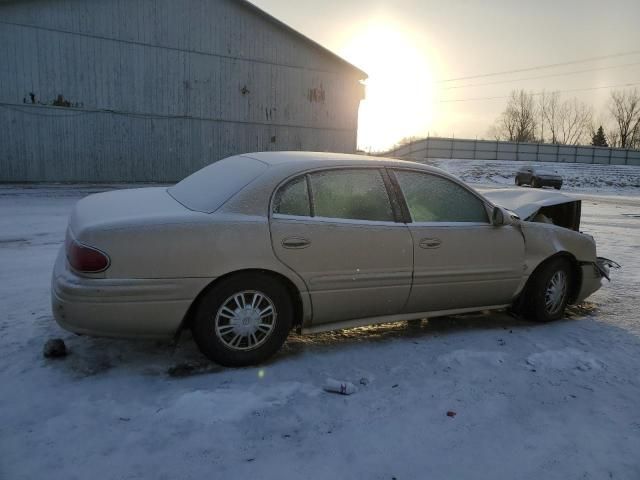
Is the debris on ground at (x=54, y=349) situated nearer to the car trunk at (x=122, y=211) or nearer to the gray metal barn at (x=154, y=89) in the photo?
the car trunk at (x=122, y=211)

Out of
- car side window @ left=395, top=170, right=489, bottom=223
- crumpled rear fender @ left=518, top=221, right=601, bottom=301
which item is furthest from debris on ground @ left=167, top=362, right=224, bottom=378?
crumpled rear fender @ left=518, top=221, right=601, bottom=301

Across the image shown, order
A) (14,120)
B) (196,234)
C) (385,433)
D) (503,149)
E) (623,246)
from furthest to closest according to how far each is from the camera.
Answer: (503,149), (14,120), (623,246), (196,234), (385,433)

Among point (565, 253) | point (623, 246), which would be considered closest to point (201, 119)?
point (623, 246)

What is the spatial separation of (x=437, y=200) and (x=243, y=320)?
186 cm

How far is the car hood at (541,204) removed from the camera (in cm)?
525

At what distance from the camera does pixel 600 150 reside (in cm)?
5212

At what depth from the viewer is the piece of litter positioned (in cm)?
328

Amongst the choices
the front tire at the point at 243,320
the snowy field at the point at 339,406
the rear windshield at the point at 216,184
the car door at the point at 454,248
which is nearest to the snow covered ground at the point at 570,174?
the car door at the point at 454,248

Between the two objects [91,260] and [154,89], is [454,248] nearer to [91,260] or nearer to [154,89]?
[91,260]

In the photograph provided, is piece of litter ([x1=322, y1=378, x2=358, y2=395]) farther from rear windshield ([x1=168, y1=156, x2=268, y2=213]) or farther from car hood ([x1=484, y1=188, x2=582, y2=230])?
car hood ([x1=484, y1=188, x2=582, y2=230])

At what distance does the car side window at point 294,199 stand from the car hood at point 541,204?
2.51m

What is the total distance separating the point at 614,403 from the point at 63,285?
3.46 m

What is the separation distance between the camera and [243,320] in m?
3.49

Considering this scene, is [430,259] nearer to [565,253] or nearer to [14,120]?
[565,253]
